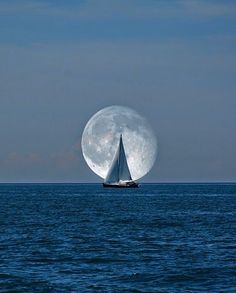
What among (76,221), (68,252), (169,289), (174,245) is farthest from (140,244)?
(76,221)

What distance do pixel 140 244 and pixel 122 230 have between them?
43.5 ft

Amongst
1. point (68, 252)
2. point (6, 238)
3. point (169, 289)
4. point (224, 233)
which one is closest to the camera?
point (169, 289)

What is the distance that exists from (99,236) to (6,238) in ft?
25.7

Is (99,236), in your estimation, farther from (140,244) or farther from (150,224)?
(150,224)

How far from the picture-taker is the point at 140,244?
198 ft

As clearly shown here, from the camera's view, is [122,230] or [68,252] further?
[122,230]

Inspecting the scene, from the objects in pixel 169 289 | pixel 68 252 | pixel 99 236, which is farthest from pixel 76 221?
pixel 169 289

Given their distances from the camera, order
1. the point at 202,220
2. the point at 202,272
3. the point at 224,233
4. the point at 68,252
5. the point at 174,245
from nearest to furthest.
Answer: the point at 202,272 → the point at 68,252 → the point at 174,245 → the point at 224,233 → the point at 202,220

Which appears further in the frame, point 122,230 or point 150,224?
point 150,224

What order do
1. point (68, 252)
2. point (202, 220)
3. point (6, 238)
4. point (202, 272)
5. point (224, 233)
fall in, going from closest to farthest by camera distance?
point (202, 272) < point (68, 252) < point (6, 238) < point (224, 233) < point (202, 220)

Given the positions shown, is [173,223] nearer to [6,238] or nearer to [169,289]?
[6,238]

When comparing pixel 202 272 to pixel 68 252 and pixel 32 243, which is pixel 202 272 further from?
pixel 32 243

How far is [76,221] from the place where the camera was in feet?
287

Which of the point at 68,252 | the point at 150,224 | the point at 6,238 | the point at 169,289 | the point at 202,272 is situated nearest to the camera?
the point at 169,289
